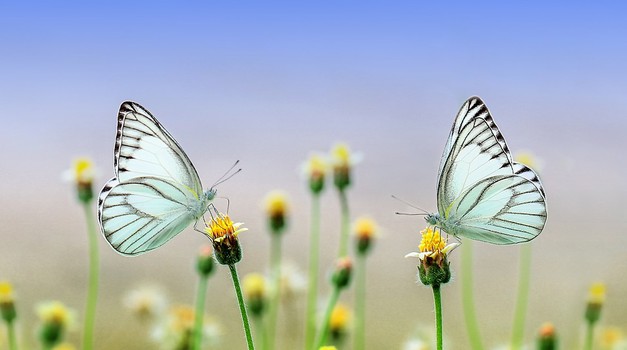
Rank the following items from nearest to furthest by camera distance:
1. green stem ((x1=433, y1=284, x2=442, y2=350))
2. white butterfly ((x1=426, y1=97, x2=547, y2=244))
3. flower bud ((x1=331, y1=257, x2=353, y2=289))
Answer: green stem ((x1=433, y1=284, x2=442, y2=350)) → white butterfly ((x1=426, y1=97, x2=547, y2=244)) → flower bud ((x1=331, y1=257, x2=353, y2=289))

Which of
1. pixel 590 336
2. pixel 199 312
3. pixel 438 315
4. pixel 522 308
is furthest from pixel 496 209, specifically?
pixel 522 308

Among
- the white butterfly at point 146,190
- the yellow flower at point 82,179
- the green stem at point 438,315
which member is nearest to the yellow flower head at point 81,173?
the yellow flower at point 82,179

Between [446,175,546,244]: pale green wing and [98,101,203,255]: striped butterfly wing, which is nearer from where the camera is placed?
[446,175,546,244]: pale green wing

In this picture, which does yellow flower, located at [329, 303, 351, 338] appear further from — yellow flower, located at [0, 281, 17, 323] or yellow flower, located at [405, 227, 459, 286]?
yellow flower, located at [405, 227, 459, 286]

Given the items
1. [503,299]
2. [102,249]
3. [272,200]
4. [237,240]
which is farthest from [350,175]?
[102,249]

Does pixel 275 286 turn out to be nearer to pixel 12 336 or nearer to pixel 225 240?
pixel 12 336

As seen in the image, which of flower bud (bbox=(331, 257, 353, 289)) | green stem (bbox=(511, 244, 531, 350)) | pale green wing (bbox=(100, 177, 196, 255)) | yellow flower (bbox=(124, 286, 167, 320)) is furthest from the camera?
yellow flower (bbox=(124, 286, 167, 320))

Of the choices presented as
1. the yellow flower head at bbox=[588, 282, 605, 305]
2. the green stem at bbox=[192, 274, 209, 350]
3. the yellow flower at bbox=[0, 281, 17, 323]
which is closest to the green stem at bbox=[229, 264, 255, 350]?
the green stem at bbox=[192, 274, 209, 350]

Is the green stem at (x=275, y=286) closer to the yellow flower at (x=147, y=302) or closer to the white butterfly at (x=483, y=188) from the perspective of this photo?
the yellow flower at (x=147, y=302)

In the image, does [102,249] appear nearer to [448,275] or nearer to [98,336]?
[98,336]
